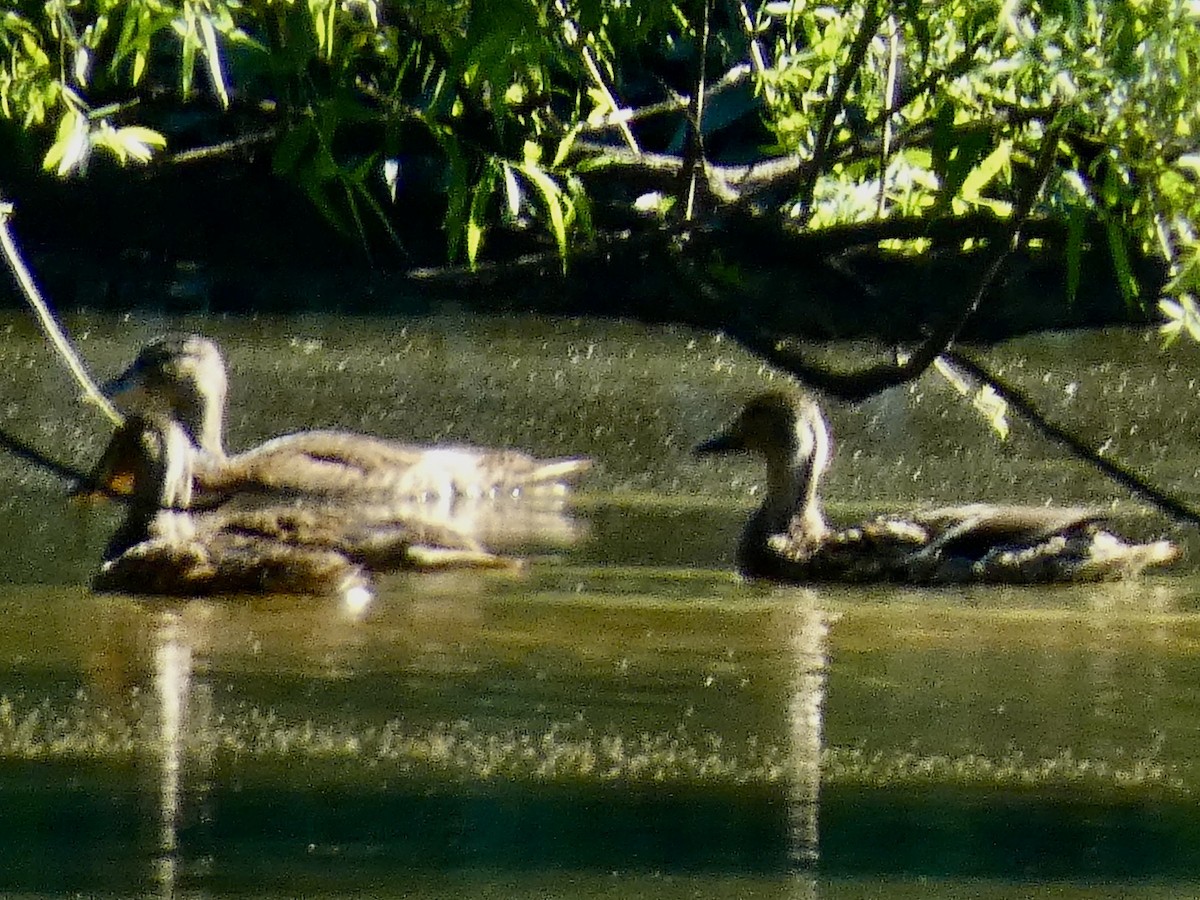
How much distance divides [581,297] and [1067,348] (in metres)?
4.05

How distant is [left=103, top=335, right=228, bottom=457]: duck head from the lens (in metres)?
9.45

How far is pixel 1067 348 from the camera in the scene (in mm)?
10859

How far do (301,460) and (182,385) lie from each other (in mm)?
548

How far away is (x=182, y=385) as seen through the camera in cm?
970

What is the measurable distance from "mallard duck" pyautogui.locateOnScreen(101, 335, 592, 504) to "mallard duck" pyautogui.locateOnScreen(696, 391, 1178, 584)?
2.06m

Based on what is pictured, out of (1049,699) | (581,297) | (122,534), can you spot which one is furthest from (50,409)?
(1049,699)

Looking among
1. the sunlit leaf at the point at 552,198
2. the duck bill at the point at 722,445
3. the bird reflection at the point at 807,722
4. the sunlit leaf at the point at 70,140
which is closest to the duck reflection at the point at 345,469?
the duck bill at the point at 722,445

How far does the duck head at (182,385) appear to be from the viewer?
31.0ft

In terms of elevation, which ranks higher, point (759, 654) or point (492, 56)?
point (492, 56)

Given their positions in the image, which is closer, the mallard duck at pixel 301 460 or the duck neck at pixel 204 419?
the mallard duck at pixel 301 460

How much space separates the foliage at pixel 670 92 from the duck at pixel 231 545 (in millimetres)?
1438

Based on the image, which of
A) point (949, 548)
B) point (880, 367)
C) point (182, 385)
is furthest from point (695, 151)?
point (182, 385)

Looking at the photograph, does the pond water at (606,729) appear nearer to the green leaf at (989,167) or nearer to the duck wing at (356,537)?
the duck wing at (356,537)

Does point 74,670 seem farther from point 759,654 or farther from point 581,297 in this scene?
point 581,297
